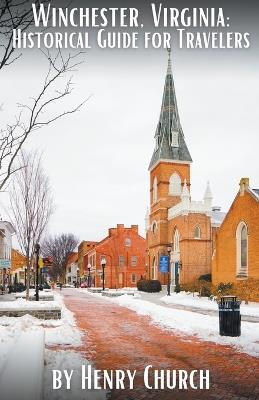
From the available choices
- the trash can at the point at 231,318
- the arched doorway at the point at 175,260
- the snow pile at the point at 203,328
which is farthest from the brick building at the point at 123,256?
the trash can at the point at 231,318

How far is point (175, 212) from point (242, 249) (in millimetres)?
18326

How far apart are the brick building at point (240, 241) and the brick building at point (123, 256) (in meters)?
39.5

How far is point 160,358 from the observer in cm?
934

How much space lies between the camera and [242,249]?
94.2ft

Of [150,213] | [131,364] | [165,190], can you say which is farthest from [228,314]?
[150,213]

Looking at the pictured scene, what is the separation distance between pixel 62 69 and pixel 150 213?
46530 mm

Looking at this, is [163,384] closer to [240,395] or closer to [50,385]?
[240,395]

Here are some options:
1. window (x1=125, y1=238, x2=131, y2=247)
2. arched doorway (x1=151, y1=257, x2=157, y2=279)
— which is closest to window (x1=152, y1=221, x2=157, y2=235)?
arched doorway (x1=151, y1=257, x2=157, y2=279)

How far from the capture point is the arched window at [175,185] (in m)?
50.8

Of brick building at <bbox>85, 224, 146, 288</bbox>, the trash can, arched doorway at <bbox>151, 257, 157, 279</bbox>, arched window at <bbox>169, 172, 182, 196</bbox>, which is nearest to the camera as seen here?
the trash can

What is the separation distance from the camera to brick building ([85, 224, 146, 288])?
70812 mm

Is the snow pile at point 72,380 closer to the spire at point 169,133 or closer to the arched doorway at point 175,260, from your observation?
the arched doorway at point 175,260

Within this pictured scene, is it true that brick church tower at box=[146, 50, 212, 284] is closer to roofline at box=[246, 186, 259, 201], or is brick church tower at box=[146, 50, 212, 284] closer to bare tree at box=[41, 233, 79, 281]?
roofline at box=[246, 186, 259, 201]

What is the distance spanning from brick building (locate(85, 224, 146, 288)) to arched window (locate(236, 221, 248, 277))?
139 feet
